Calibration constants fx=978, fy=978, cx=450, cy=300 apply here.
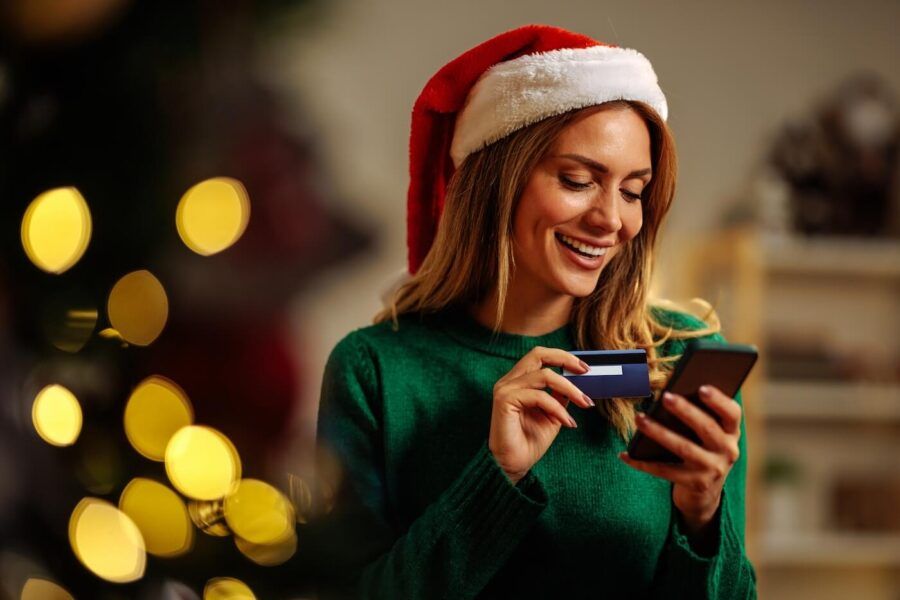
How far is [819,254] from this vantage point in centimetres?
294

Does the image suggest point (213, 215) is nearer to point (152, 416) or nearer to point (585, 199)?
point (152, 416)

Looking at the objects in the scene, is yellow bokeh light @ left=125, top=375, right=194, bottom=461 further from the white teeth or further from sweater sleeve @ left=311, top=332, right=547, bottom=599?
the white teeth

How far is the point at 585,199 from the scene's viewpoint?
2.89 feet

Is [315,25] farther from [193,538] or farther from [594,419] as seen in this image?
[594,419]

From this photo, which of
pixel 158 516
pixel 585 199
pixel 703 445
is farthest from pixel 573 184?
pixel 158 516

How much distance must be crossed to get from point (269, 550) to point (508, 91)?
59 centimetres

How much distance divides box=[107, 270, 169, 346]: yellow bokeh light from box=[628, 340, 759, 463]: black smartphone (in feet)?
1.38

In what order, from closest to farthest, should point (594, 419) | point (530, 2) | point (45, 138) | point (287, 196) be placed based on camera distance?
point (45, 138) < point (287, 196) < point (594, 419) < point (530, 2)

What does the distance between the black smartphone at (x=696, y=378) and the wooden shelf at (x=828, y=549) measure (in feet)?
7.34

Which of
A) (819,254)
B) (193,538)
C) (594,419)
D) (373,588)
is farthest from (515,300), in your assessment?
(819,254)

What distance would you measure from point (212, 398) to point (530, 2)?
8.27 ft

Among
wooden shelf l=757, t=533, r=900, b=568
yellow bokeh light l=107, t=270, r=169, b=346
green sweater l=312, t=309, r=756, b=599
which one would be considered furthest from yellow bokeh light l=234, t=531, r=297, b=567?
wooden shelf l=757, t=533, r=900, b=568

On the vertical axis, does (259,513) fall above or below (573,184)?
below

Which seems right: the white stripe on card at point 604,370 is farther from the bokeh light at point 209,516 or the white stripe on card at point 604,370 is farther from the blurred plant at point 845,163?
the blurred plant at point 845,163
